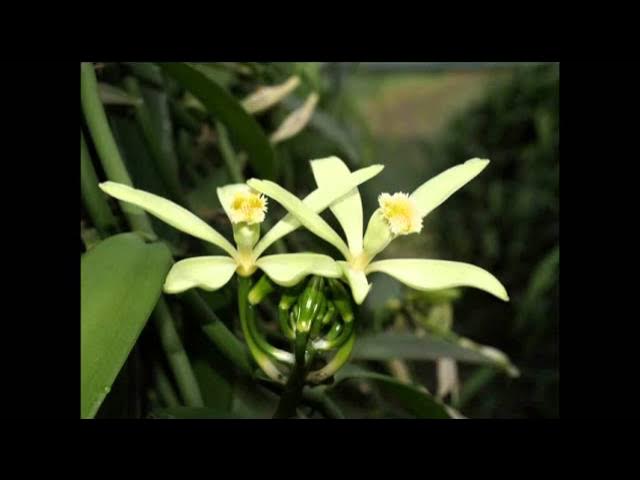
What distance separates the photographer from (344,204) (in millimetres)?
339

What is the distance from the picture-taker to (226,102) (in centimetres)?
47

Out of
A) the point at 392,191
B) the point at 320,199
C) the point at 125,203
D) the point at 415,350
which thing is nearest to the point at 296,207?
the point at 320,199

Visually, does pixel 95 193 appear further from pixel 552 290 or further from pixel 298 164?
pixel 552 290

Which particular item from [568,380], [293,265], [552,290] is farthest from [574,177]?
[552,290]

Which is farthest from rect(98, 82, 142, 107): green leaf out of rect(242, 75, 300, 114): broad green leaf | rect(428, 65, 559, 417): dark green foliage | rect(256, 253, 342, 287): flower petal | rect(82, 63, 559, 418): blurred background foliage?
rect(428, 65, 559, 417): dark green foliage

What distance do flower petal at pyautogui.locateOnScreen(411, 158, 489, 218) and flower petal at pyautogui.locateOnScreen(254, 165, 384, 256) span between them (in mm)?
33

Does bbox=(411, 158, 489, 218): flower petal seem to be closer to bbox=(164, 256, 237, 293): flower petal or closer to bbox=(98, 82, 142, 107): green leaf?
bbox=(164, 256, 237, 293): flower petal

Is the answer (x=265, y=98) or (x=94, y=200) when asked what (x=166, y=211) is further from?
(x=265, y=98)

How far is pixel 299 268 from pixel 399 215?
6 centimetres

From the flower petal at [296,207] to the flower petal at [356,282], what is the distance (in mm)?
15

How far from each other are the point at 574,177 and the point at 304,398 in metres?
0.21

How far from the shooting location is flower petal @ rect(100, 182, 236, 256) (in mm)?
309

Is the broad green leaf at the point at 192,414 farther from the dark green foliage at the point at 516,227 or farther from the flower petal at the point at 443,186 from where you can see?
the dark green foliage at the point at 516,227

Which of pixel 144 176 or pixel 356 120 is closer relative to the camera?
pixel 144 176
